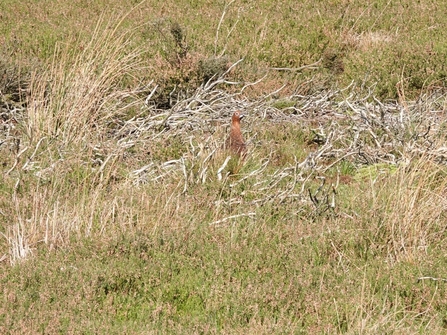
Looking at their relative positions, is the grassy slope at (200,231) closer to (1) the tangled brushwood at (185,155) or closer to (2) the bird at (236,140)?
(1) the tangled brushwood at (185,155)

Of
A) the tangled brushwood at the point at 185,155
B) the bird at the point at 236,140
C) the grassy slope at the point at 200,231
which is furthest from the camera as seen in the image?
the bird at the point at 236,140

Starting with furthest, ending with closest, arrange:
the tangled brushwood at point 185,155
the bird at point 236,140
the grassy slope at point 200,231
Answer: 1. the bird at point 236,140
2. the tangled brushwood at point 185,155
3. the grassy slope at point 200,231

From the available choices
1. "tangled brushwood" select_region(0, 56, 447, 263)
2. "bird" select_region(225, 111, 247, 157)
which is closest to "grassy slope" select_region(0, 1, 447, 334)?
"tangled brushwood" select_region(0, 56, 447, 263)

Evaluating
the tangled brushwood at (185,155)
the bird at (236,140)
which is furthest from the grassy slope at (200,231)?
the bird at (236,140)

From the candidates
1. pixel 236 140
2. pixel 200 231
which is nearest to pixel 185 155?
pixel 236 140

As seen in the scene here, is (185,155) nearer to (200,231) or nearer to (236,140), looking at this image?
(236,140)

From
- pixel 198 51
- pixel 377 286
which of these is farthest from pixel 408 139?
pixel 198 51

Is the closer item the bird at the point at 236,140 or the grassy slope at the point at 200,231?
the grassy slope at the point at 200,231

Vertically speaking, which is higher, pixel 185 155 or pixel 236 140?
pixel 236 140

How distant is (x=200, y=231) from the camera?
228 inches

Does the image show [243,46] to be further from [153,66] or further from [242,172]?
[242,172]

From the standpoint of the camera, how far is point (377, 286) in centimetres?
511

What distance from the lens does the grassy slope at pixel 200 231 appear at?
4.81 metres

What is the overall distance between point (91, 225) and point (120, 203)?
1.80 feet
